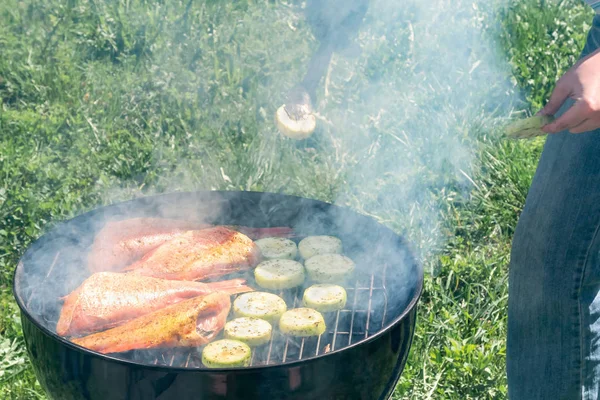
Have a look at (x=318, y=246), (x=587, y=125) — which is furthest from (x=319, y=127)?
(x=587, y=125)

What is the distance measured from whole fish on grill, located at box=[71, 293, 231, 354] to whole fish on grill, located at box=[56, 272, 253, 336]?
0.22ft

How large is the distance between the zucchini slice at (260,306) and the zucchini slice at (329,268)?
24 cm

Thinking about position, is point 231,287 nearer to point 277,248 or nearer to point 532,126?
point 277,248

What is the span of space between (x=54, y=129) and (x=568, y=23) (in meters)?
4.80

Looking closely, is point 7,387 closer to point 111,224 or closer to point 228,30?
point 111,224

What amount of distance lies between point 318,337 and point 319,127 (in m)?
3.03

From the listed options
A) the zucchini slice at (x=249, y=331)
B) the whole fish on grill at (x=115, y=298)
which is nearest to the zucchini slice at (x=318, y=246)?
the whole fish on grill at (x=115, y=298)

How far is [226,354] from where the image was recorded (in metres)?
2.61

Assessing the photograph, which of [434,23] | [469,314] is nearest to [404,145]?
[469,314]

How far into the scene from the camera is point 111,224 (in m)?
3.30

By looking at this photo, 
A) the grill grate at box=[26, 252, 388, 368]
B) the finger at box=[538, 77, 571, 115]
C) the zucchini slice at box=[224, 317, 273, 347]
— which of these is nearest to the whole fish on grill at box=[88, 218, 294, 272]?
the grill grate at box=[26, 252, 388, 368]

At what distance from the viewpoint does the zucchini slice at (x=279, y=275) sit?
3154mm

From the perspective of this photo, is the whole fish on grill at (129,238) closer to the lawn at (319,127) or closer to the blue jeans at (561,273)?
the lawn at (319,127)

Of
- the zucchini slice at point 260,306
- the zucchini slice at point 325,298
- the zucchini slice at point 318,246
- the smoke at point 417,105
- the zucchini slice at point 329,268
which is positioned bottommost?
the zucchini slice at point 260,306
